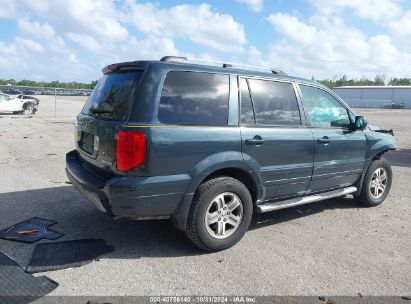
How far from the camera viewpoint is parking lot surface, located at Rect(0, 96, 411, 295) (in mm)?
3334

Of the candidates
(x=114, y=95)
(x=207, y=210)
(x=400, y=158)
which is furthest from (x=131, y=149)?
(x=400, y=158)

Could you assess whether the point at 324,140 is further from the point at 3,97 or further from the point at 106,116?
the point at 3,97

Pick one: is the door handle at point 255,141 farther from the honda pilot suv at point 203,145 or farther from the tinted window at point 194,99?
the tinted window at point 194,99

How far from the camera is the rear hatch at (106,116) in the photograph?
3.65 m

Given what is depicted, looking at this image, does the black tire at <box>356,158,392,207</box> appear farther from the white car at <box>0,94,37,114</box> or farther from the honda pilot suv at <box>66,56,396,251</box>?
the white car at <box>0,94,37,114</box>

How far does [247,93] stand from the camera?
4258 millimetres

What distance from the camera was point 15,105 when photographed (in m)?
22.5

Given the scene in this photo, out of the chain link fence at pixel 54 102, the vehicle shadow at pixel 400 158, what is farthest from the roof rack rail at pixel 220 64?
the chain link fence at pixel 54 102

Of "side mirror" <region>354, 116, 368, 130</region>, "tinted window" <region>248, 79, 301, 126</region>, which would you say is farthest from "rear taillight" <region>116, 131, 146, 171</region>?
"side mirror" <region>354, 116, 368, 130</region>

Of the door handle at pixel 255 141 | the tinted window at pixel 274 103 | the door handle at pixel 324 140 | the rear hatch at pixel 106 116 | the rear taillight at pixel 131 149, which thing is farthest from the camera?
the door handle at pixel 324 140

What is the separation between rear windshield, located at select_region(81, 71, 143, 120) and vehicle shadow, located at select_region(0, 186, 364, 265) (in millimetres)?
1366

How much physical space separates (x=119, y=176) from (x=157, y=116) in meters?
0.67

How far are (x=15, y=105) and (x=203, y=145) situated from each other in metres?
22.0

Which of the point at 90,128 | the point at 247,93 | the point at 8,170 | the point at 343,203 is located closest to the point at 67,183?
the point at 8,170
